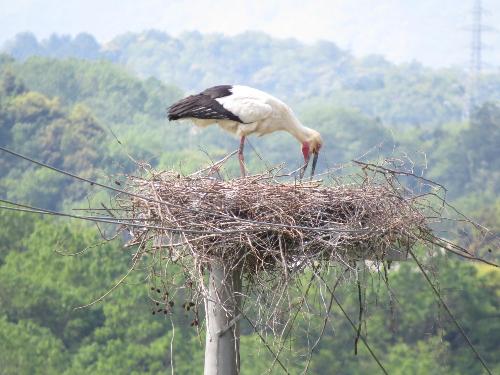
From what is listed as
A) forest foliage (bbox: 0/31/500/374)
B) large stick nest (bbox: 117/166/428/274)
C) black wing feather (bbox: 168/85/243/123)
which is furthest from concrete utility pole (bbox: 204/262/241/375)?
black wing feather (bbox: 168/85/243/123)

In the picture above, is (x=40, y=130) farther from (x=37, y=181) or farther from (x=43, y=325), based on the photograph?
(x=43, y=325)

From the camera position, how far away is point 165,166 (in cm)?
1738

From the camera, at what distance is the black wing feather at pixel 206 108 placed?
380 inches

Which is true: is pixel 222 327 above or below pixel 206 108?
below

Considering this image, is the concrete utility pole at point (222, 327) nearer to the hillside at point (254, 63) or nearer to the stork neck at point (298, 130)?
the stork neck at point (298, 130)

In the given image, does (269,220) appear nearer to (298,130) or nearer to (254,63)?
(298,130)

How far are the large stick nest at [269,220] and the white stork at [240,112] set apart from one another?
1774 mm

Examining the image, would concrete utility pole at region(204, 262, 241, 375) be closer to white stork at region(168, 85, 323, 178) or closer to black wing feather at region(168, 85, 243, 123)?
white stork at region(168, 85, 323, 178)

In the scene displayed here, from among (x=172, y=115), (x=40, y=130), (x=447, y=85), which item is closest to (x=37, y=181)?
(x=40, y=130)

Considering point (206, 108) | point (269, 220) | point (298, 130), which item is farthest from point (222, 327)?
point (298, 130)

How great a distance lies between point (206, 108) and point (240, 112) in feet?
0.87

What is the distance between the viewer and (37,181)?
223 feet

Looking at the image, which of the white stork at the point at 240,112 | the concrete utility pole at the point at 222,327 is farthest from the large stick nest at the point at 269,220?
the white stork at the point at 240,112

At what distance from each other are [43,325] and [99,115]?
57933 mm
